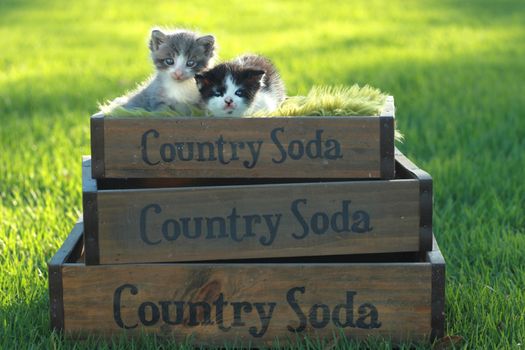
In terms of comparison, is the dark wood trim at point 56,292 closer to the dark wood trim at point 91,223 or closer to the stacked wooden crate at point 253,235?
the stacked wooden crate at point 253,235

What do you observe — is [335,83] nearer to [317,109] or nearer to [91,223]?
[317,109]

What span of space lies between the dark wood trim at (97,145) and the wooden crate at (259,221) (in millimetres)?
77

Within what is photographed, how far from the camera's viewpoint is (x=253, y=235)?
→ 3.36 m

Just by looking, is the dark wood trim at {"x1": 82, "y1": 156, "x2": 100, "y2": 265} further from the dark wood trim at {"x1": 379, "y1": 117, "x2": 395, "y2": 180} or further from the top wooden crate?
the dark wood trim at {"x1": 379, "y1": 117, "x2": 395, "y2": 180}

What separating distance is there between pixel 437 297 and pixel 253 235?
737mm

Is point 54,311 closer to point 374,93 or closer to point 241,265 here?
point 241,265

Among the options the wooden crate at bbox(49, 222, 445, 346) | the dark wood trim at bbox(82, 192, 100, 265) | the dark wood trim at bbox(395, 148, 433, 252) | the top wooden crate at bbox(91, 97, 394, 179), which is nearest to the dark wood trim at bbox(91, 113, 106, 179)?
the top wooden crate at bbox(91, 97, 394, 179)

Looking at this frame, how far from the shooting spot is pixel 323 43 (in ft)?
40.1

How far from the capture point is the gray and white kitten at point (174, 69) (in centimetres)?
382

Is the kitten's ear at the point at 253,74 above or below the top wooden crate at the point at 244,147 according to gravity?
above

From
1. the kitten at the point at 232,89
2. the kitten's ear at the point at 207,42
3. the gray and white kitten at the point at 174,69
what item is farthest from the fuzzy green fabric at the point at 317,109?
the kitten's ear at the point at 207,42

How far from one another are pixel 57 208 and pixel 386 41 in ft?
25.9

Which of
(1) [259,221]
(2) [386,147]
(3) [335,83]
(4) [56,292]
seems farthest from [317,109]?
(3) [335,83]

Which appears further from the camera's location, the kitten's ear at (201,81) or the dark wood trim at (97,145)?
the kitten's ear at (201,81)
